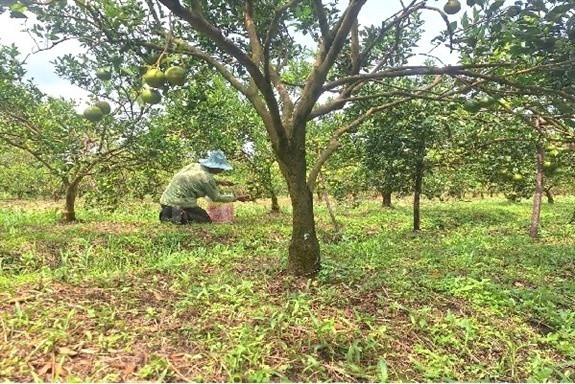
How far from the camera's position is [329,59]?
368cm

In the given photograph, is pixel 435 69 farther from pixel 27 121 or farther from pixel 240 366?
pixel 27 121

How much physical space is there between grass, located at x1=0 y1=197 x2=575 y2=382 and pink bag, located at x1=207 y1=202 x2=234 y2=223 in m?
3.49

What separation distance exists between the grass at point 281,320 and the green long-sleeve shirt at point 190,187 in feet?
8.34

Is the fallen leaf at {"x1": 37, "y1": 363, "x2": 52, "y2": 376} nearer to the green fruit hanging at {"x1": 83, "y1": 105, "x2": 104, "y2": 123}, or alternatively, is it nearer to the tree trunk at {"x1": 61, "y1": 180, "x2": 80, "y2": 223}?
the green fruit hanging at {"x1": 83, "y1": 105, "x2": 104, "y2": 123}

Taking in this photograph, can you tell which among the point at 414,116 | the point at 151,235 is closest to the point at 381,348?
the point at 151,235

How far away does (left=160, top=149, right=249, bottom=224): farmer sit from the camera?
26.5 feet

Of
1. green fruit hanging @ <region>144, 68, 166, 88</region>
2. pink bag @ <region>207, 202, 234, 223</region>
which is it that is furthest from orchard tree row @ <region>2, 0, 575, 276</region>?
pink bag @ <region>207, 202, 234, 223</region>

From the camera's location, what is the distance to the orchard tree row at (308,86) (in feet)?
11.0

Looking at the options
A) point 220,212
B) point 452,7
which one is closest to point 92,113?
point 452,7

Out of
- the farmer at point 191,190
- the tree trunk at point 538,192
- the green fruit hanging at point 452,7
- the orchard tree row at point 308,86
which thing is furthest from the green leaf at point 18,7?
the tree trunk at point 538,192

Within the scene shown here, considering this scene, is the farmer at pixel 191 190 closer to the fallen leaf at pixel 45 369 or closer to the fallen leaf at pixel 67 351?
the fallen leaf at pixel 67 351

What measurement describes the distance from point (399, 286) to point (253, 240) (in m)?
3.11

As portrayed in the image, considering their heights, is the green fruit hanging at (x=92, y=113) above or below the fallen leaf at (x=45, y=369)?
above

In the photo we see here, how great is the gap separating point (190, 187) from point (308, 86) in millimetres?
4565
